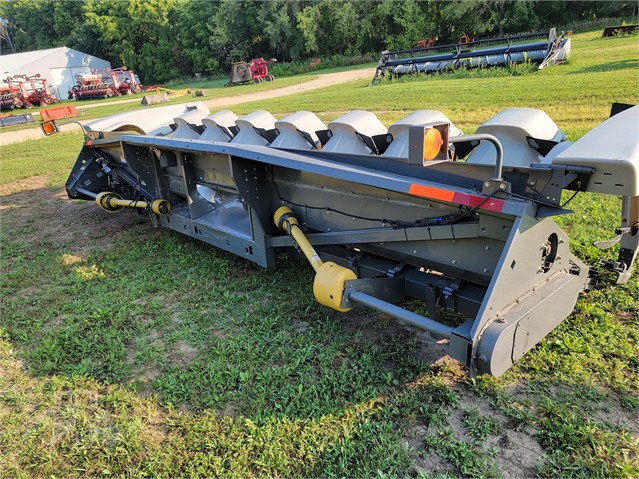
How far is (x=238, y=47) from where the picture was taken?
47.4m

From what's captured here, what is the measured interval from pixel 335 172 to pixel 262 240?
117 centimetres

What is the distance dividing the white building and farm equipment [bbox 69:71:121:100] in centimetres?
1056

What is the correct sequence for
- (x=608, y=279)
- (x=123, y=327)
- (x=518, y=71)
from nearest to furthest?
(x=608, y=279) → (x=123, y=327) → (x=518, y=71)

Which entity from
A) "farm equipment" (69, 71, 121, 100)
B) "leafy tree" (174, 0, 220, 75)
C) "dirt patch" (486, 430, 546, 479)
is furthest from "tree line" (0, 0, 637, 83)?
"dirt patch" (486, 430, 546, 479)

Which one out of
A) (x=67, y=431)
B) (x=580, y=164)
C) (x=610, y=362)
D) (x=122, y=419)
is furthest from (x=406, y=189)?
(x=67, y=431)

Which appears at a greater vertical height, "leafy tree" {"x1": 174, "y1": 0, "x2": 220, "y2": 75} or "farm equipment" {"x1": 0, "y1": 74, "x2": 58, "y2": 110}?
"leafy tree" {"x1": 174, "y1": 0, "x2": 220, "y2": 75}

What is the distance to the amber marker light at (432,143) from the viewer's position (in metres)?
1.97

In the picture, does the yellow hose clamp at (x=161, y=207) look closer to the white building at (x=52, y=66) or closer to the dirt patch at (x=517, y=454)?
the dirt patch at (x=517, y=454)

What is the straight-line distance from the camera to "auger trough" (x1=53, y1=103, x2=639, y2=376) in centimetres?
214

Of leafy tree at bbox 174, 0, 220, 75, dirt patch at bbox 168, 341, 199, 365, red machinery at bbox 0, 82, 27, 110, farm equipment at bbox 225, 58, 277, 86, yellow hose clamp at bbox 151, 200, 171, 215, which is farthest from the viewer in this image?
leafy tree at bbox 174, 0, 220, 75

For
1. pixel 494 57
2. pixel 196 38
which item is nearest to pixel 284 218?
pixel 494 57

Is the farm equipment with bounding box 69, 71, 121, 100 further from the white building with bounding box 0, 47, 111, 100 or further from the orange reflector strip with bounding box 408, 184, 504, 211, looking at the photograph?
the orange reflector strip with bounding box 408, 184, 504, 211

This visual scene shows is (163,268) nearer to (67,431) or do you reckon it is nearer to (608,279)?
(67,431)

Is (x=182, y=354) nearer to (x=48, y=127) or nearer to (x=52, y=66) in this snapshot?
(x=48, y=127)
